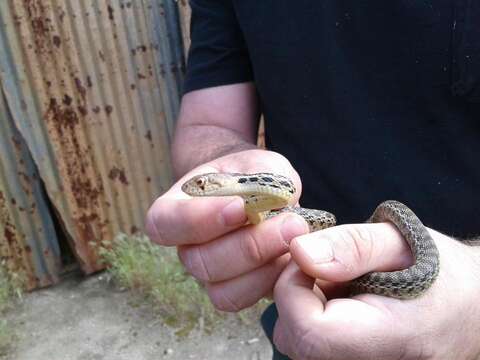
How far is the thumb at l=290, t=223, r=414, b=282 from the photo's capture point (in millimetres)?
1370

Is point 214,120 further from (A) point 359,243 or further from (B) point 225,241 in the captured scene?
(A) point 359,243

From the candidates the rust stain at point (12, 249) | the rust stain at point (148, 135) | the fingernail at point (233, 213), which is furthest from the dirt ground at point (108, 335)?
the fingernail at point (233, 213)

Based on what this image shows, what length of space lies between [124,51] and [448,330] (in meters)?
3.24

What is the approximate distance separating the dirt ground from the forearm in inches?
68.8

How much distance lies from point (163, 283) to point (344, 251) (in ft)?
9.72

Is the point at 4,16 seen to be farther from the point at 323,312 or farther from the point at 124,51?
the point at 323,312

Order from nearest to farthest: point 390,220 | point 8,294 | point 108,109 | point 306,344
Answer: point 306,344 < point 390,220 < point 108,109 < point 8,294

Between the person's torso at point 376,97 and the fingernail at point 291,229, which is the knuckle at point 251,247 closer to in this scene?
the fingernail at point 291,229

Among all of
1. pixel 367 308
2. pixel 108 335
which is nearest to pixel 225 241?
pixel 367 308

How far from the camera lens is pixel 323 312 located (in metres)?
1.34

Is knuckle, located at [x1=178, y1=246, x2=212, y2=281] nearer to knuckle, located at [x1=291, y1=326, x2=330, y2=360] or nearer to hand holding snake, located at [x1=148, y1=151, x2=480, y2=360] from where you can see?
hand holding snake, located at [x1=148, y1=151, x2=480, y2=360]

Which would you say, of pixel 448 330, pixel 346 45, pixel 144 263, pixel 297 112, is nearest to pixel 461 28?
pixel 346 45

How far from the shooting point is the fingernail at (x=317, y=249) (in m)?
1.37

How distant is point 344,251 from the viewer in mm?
1392
